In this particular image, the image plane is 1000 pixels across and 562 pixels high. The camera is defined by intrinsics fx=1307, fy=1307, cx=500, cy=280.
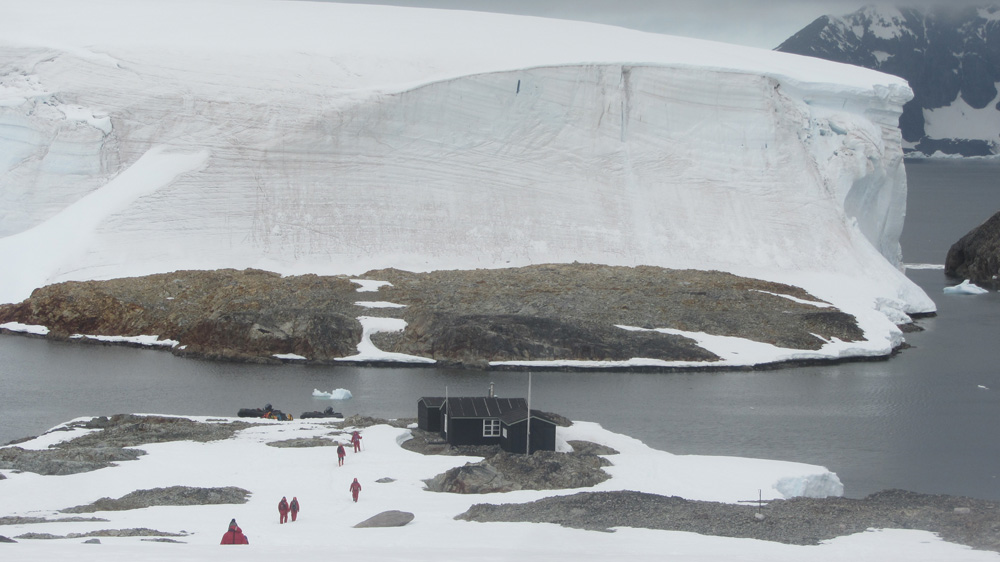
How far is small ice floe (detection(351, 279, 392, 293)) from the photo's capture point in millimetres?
41922

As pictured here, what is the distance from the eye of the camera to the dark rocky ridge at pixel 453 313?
3694cm

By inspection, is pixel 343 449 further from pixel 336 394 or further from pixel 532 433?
pixel 336 394

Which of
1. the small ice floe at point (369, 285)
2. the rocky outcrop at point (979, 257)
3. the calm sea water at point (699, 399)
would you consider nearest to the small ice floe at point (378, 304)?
the small ice floe at point (369, 285)

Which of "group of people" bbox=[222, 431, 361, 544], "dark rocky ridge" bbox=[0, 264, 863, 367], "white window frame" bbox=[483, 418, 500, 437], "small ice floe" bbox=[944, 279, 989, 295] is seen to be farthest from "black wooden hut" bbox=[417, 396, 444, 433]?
"small ice floe" bbox=[944, 279, 989, 295]

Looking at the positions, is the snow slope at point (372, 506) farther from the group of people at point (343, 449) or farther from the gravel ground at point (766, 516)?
the gravel ground at point (766, 516)

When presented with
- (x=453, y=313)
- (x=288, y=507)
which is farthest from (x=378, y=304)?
(x=288, y=507)

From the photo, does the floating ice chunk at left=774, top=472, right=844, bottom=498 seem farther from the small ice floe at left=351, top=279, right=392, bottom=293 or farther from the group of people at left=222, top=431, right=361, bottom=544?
the small ice floe at left=351, top=279, right=392, bottom=293

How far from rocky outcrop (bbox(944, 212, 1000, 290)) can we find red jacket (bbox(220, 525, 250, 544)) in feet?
157

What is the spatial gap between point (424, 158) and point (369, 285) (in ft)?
26.7

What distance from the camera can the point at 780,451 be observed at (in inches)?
1020

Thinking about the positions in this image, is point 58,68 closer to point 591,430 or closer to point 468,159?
point 468,159

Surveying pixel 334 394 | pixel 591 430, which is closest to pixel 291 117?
pixel 334 394

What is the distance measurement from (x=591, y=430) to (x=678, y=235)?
2349 centimetres

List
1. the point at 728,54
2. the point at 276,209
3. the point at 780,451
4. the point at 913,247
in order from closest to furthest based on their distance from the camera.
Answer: the point at 780,451, the point at 276,209, the point at 728,54, the point at 913,247
